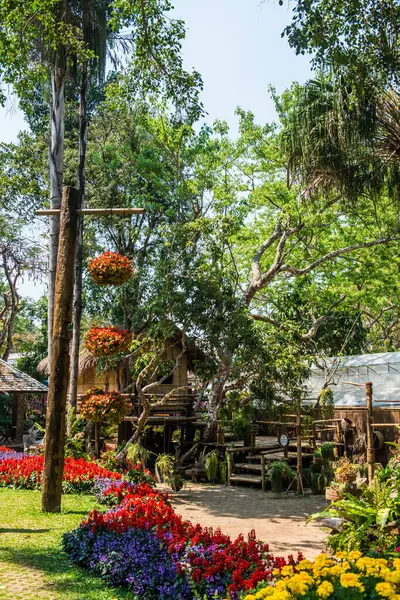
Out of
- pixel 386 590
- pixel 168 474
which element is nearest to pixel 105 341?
pixel 168 474

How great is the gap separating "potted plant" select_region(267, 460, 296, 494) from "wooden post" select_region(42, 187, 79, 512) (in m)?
8.17

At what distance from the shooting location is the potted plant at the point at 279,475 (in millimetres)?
15141

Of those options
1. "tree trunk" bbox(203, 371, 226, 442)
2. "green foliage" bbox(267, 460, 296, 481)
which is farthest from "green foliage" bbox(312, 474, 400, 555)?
"tree trunk" bbox(203, 371, 226, 442)

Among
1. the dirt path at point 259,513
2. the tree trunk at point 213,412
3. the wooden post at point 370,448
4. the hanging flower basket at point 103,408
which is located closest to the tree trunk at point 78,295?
the hanging flower basket at point 103,408

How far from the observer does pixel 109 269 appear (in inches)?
392

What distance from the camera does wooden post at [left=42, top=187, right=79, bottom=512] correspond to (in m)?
8.05

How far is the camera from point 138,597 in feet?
16.7

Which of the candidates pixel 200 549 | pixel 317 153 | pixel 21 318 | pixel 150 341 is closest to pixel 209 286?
pixel 150 341

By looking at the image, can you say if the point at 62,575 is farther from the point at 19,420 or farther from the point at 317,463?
the point at 19,420

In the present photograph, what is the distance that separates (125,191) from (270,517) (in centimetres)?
1442

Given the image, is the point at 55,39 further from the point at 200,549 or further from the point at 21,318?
the point at 21,318

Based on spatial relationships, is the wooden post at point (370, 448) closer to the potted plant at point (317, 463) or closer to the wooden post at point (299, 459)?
the wooden post at point (299, 459)

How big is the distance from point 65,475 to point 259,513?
4316 mm

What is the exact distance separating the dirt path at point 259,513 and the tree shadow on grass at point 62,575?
11.9 feet
